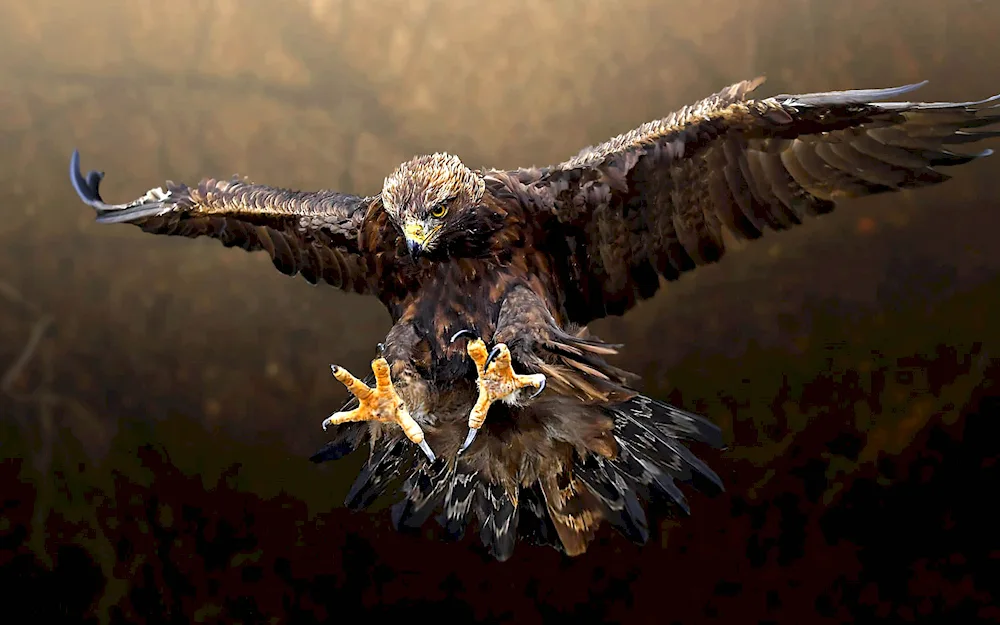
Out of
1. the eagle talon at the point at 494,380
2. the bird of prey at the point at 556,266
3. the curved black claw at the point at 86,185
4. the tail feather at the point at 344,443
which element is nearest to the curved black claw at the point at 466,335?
the bird of prey at the point at 556,266

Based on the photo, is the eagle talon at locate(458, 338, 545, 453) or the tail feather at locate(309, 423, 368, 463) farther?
the tail feather at locate(309, 423, 368, 463)

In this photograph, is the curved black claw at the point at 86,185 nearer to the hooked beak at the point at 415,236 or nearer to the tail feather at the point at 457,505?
the hooked beak at the point at 415,236

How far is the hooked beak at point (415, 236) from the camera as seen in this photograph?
1500 millimetres

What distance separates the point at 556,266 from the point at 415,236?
17.4 inches

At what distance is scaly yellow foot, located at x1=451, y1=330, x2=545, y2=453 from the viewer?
1.41 meters

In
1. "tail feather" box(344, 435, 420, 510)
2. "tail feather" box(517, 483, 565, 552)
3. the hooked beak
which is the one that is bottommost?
"tail feather" box(517, 483, 565, 552)

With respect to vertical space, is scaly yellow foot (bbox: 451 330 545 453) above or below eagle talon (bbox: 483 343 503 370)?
below

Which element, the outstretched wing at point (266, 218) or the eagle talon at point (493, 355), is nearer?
the eagle talon at point (493, 355)

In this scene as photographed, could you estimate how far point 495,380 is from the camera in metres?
1.44

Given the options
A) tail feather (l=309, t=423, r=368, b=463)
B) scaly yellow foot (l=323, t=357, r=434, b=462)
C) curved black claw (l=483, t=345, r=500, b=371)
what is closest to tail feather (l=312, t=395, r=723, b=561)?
tail feather (l=309, t=423, r=368, b=463)

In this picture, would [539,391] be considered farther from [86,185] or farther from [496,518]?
[86,185]

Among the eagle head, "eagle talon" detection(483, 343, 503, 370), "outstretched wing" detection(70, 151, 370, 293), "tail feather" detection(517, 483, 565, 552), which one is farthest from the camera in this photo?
"outstretched wing" detection(70, 151, 370, 293)

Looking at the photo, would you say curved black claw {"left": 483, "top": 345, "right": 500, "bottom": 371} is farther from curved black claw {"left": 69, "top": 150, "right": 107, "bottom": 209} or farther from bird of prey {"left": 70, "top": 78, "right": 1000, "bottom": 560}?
A: curved black claw {"left": 69, "top": 150, "right": 107, "bottom": 209}

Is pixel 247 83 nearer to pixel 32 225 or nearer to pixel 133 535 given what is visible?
pixel 32 225
